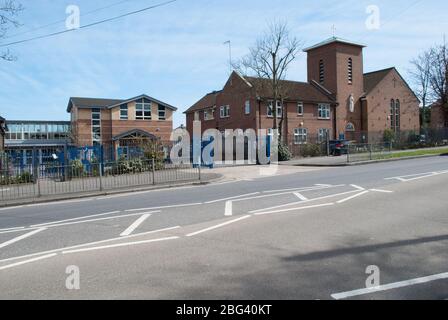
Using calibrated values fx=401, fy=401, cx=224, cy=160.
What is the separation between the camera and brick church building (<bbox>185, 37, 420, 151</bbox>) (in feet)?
138

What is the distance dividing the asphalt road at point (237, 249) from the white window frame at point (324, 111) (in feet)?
116

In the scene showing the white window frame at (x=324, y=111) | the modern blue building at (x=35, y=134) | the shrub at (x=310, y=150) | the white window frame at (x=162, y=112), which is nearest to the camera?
the shrub at (x=310, y=150)

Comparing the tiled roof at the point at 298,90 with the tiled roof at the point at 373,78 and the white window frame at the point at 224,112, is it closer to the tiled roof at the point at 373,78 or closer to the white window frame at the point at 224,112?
the white window frame at the point at 224,112

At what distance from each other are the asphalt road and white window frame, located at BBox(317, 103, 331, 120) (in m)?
35.3

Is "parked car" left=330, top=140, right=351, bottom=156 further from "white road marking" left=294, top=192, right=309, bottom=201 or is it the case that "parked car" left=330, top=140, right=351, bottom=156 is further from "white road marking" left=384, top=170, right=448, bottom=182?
"white road marking" left=294, top=192, right=309, bottom=201

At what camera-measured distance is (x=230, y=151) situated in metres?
34.3

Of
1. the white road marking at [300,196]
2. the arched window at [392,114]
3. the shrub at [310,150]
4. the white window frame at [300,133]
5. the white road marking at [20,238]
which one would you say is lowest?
the white road marking at [20,238]

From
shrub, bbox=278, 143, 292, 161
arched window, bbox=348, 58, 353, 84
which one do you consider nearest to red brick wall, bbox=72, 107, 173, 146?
shrub, bbox=278, 143, 292, 161

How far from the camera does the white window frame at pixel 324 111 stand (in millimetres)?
45306

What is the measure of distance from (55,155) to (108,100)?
103ft

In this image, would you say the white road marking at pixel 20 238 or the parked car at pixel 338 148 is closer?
the white road marking at pixel 20 238

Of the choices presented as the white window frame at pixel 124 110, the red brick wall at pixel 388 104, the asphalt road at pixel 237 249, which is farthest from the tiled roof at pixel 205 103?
the asphalt road at pixel 237 249
